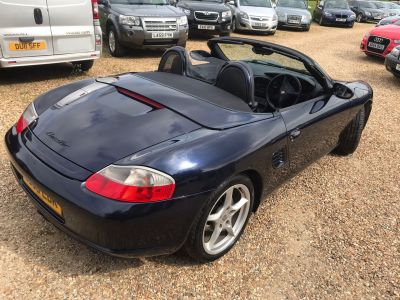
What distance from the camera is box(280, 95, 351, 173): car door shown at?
2.86 metres

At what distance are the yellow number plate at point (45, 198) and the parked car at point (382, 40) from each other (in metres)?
9.83

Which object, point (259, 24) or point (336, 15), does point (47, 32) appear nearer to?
point (259, 24)

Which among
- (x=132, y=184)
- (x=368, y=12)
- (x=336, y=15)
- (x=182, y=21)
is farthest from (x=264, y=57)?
(x=368, y=12)

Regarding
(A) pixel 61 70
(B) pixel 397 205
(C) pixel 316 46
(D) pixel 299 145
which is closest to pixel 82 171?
(D) pixel 299 145

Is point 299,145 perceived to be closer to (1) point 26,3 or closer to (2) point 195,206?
(2) point 195,206

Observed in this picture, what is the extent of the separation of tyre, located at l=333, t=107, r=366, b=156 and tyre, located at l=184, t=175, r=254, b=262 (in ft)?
6.61

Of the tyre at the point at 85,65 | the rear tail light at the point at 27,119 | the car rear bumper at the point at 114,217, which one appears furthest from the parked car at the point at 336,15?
the car rear bumper at the point at 114,217

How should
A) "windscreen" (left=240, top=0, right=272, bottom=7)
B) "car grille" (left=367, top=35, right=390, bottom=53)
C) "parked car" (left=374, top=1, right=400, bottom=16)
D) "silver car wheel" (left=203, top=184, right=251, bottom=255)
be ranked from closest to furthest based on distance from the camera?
"silver car wheel" (left=203, top=184, right=251, bottom=255) → "car grille" (left=367, top=35, right=390, bottom=53) → "windscreen" (left=240, top=0, right=272, bottom=7) → "parked car" (left=374, top=1, right=400, bottom=16)

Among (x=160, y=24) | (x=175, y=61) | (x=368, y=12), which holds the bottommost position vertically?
(x=368, y=12)

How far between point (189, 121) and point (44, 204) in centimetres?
105

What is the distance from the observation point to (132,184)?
1.96 m

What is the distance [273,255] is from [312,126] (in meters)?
1.12

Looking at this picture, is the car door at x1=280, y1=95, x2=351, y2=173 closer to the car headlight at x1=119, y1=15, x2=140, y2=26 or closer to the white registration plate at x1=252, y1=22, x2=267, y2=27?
the car headlight at x1=119, y1=15, x2=140, y2=26

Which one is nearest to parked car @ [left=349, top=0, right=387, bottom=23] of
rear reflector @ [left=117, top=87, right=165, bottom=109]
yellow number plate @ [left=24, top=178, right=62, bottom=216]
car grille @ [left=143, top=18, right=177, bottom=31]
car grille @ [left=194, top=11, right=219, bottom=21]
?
car grille @ [left=194, top=11, right=219, bottom=21]
